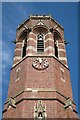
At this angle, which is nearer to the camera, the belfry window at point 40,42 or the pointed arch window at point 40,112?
the pointed arch window at point 40,112

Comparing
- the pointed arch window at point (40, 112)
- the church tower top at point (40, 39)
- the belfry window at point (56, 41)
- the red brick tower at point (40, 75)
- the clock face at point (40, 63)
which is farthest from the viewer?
the belfry window at point (56, 41)

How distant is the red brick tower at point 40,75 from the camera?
28359 millimetres

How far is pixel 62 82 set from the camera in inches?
1268

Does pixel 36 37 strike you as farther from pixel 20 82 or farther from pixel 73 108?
pixel 73 108

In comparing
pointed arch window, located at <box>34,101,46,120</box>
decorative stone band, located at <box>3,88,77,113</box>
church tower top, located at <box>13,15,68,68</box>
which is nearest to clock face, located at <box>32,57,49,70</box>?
church tower top, located at <box>13,15,68,68</box>

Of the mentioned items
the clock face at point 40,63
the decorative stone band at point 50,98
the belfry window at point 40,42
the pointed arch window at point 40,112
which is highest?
the belfry window at point 40,42

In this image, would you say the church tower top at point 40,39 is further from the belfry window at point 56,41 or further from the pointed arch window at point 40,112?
the pointed arch window at point 40,112

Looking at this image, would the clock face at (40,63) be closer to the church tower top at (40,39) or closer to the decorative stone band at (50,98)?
the church tower top at (40,39)

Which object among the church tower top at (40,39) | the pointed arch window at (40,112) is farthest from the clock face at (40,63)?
the pointed arch window at (40,112)

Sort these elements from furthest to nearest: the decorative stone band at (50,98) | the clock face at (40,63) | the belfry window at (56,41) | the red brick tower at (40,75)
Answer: the belfry window at (56,41) → the clock face at (40,63) → the decorative stone band at (50,98) → the red brick tower at (40,75)

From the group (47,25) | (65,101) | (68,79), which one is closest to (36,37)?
(47,25)

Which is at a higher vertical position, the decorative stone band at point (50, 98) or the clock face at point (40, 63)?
the clock face at point (40, 63)

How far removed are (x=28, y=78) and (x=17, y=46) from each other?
7.50 metres

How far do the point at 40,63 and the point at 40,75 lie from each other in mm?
1640
